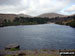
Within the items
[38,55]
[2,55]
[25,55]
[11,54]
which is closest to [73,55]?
[38,55]

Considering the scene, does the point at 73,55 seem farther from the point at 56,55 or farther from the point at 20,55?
the point at 20,55

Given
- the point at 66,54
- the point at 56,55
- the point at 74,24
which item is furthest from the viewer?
the point at 74,24

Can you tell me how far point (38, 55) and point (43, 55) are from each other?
0.84m

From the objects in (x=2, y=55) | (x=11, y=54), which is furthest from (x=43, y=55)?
(x=2, y=55)

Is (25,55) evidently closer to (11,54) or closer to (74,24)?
(11,54)

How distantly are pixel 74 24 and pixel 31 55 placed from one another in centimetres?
13593

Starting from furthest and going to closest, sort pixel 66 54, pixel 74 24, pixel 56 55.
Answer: pixel 74 24 → pixel 56 55 → pixel 66 54

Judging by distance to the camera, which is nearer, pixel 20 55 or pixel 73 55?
pixel 73 55

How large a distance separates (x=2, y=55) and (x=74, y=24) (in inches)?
5407

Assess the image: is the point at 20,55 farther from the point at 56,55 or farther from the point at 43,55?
the point at 56,55

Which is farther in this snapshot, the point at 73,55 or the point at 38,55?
the point at 38,55

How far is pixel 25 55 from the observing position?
20938 mm

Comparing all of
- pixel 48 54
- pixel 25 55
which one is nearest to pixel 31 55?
pixel 25 55

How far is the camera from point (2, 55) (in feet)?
69.2
